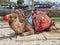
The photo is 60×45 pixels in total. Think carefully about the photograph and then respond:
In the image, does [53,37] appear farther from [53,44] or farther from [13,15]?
[13,15]

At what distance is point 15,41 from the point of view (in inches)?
341

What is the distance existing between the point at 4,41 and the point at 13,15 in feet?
3.67

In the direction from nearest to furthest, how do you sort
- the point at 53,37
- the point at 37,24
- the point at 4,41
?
1. the point at 4,41
2. the point at 53,37
3. the point at 37,24

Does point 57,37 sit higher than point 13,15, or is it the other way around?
point 13,15

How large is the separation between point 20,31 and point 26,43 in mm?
1168

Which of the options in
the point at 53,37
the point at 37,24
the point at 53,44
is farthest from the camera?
the point at 37,24

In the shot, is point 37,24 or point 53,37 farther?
point 37,24

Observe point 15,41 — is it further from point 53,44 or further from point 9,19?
point 53,44

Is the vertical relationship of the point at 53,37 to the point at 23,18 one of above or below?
below

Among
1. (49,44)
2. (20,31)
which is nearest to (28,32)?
(20,31)

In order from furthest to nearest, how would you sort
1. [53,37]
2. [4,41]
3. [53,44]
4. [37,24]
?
[37,24]
[53,37]
[4,41]
[53,44]

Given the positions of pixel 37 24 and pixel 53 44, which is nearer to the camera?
pixel 53 44

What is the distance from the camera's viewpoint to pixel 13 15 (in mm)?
9062

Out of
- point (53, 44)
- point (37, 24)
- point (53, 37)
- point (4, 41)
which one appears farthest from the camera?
point (37, 24)
